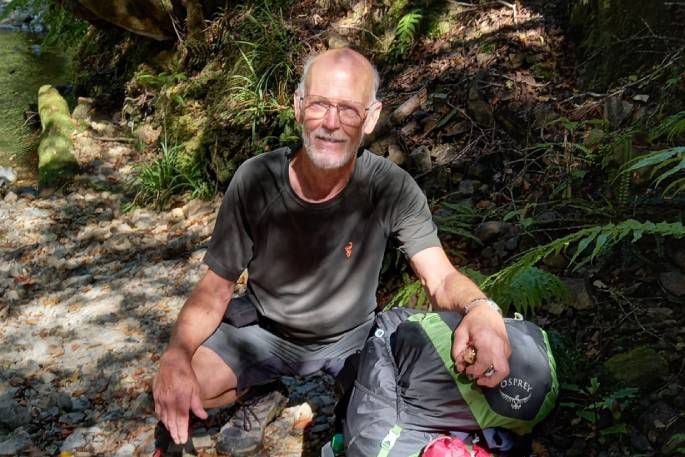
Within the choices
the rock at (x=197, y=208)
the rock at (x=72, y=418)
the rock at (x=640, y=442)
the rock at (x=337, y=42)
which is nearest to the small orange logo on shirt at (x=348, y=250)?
the rock at (x=640, y=442)

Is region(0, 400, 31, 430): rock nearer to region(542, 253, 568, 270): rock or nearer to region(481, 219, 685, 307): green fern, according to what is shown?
region(481, 219, 685, 307): green fern

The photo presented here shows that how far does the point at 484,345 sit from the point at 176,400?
116cm

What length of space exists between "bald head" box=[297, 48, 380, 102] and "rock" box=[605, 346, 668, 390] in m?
1.67

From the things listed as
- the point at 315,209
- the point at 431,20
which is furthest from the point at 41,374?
the point at 431,20

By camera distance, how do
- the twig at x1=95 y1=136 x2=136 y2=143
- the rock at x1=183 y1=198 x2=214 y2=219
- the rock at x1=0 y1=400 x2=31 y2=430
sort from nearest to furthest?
the rock at x1=0 y1=400 x2=31 y2=430
the rock at x1=183 y1=198 x2=214 y2=219
the twig at x1=95 y1=136 x2=136 y2=143

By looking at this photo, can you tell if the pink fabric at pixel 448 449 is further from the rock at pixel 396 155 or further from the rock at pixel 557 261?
the rock at pixel 396 155

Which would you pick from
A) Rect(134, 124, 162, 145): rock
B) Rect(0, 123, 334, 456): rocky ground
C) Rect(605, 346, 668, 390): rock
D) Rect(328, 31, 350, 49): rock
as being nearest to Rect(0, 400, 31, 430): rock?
Rect(0, 123, 334, 456): rocky ground

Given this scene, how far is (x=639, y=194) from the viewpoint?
358 cm

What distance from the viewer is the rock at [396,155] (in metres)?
4.83

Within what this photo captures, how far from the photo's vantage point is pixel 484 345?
7.23 feet

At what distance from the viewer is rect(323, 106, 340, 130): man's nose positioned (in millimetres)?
2744

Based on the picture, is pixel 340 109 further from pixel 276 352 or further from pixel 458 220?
pixel 458 220

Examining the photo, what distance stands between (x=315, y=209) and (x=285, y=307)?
0.50 meters

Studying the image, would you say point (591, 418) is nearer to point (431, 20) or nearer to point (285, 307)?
point (285, 307)
